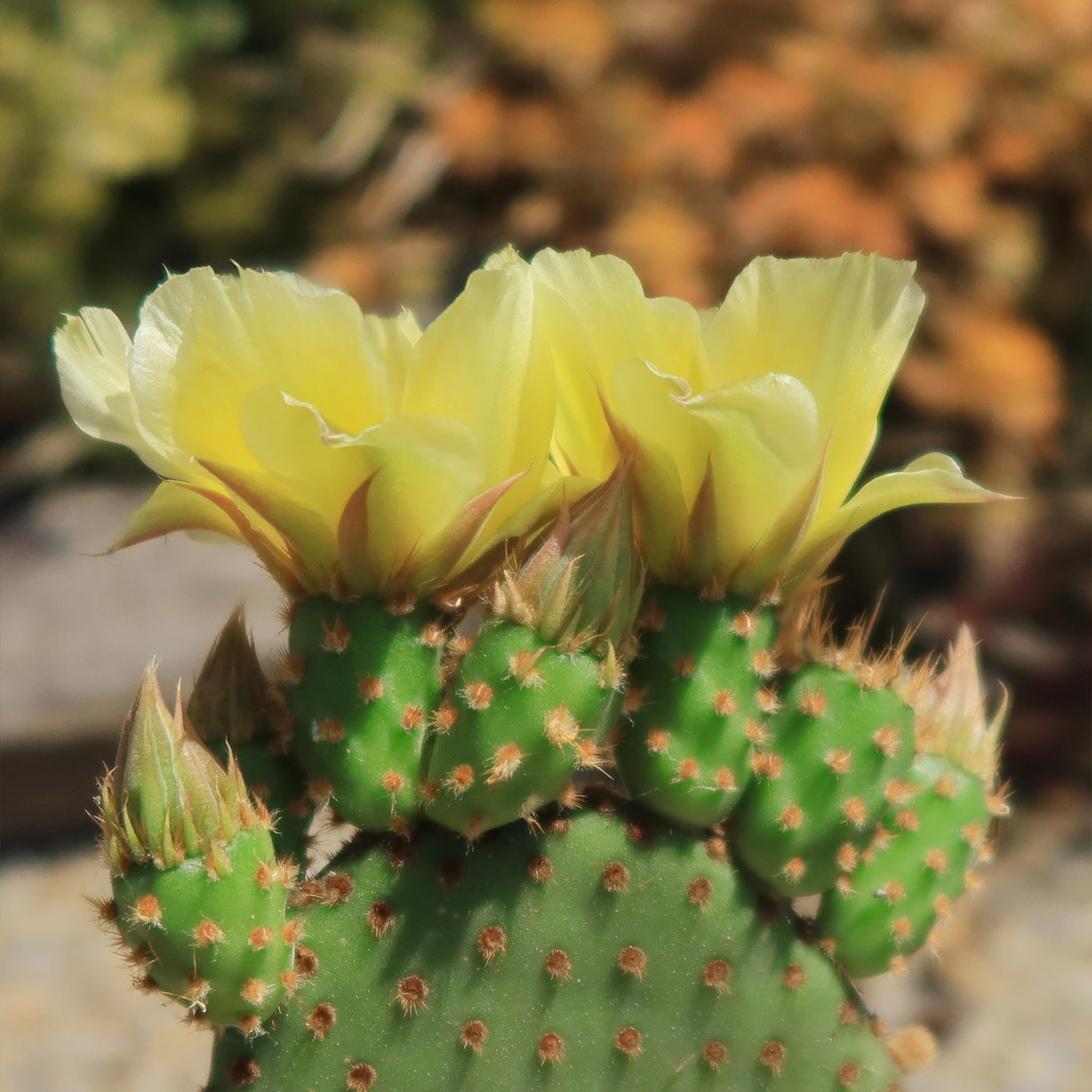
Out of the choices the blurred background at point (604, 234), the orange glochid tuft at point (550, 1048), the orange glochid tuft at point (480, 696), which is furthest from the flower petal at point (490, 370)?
the blurred background at point (604, 234)

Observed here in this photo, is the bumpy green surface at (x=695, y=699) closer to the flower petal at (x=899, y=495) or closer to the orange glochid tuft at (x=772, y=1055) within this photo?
the flower petal at (x=899, y=495)

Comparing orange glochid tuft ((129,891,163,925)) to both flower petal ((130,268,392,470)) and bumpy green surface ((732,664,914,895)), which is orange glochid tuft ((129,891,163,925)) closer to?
flower petal ((130,268,392,470))

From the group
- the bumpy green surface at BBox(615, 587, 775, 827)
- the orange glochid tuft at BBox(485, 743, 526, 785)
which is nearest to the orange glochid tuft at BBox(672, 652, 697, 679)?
the bumpy green surface at BBox(615, 587, 775, 827)

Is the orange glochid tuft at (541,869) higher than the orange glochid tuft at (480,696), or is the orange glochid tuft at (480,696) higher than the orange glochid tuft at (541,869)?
the orange glochid tuft at (480,696)

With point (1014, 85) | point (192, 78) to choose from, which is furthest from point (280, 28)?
point (1014, 85)

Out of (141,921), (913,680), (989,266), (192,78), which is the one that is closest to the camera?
(141,921)

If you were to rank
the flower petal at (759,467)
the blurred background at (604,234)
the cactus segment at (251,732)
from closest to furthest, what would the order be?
the flower petal at (759,467), the cactus segment at (251,732), the blurred background at (604,234)

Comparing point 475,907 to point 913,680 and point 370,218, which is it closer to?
point 913,680
